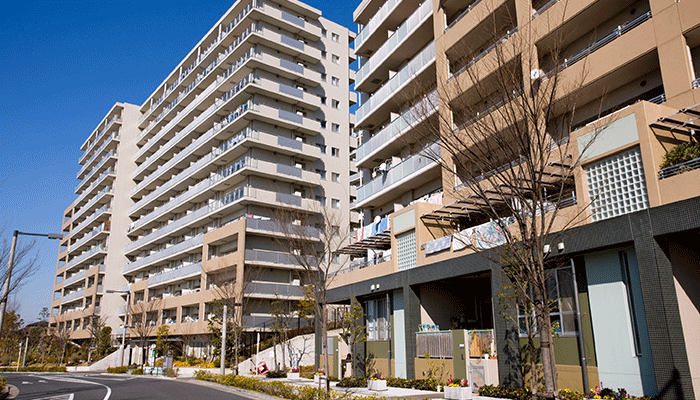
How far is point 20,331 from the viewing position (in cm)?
8894

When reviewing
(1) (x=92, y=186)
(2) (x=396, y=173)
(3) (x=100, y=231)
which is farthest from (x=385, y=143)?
(1) (x=92, y=186)

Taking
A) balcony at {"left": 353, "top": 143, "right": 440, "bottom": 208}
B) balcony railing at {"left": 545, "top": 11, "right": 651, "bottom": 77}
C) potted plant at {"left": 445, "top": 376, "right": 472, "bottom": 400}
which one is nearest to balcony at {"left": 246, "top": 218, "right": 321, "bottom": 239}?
balcony at {"left": 353, "top": 143, "right": 440, "bottom": 208}

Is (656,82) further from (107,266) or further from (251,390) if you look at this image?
(107,266)

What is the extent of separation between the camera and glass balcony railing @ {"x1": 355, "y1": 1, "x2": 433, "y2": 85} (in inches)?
1203

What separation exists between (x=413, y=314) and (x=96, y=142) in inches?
3268

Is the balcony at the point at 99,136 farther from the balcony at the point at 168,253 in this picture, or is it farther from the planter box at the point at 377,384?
the planter box at the point at 377,384

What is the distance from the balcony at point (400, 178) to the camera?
2834 centimetres

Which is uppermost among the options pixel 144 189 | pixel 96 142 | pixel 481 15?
pixel 96 142

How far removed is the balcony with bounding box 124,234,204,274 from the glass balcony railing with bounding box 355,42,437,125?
2497cm

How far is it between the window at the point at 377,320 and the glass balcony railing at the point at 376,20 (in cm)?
1934

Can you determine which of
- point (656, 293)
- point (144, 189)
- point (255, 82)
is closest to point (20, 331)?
point (144, 189)

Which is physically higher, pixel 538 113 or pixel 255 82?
pixel 255 82

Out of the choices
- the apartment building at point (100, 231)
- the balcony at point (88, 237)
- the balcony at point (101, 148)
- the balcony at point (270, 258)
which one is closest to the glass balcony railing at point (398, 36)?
the balcony at point (270, 258)

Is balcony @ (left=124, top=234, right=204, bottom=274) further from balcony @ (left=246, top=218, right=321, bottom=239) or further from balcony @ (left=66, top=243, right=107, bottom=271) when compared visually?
balcony @ (left=246, top=218, right=321, bottom=239)
